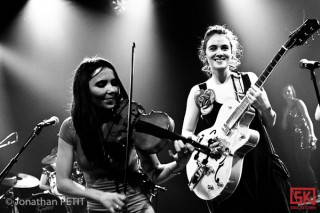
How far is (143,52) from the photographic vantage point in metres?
6.81

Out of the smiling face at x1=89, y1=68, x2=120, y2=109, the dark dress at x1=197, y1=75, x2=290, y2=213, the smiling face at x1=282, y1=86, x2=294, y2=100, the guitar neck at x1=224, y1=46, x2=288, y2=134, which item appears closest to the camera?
the smiling face at x1=89, y1=68, x2=120, y2=109

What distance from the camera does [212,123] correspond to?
303 cm

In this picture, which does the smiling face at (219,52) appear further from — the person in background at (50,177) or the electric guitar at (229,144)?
the person in background at (50,177)

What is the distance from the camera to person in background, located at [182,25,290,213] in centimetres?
262

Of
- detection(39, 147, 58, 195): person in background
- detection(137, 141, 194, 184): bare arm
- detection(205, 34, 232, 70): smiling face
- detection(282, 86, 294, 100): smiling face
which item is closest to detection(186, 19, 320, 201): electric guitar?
detection(205, 34, 232, 70): smiling face

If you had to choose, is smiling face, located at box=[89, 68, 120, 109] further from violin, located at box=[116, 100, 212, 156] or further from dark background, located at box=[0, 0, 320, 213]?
dark background, located at box=[0, 0, 320, 213]

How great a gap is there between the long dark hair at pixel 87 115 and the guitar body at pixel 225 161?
2.80 feet

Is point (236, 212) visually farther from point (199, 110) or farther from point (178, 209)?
point (178, 209)

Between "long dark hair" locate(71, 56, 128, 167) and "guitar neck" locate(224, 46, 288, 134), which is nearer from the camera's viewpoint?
"long dark hair" locate(71, 56, 128, 167)

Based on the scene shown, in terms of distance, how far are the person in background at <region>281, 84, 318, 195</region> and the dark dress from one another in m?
3.37

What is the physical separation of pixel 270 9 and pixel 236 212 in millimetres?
4510

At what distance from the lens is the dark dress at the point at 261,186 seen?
8.50 ft

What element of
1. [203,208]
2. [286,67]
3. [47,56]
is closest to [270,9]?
[286,67]

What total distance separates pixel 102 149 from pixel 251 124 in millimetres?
1374
